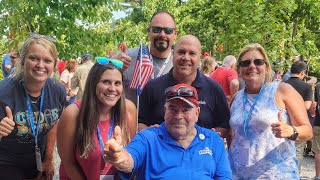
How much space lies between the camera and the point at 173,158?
3.33m

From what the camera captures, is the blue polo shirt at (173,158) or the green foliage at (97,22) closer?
the blue polo shirt at (173,158)

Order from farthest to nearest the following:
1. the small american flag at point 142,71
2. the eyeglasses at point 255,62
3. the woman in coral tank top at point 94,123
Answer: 1. the small american flag at point 142,71
2. the eyeglasses at point 255,62
3. the woman in coral tank top at point 94,123

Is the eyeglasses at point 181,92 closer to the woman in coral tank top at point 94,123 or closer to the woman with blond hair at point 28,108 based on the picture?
the woman in coral tank top at point 94,123

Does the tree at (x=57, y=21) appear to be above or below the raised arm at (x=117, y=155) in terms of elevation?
above

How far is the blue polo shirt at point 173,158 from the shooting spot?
329 cm

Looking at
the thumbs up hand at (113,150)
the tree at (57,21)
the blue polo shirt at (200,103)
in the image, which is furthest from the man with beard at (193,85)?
the tree at (57,21)

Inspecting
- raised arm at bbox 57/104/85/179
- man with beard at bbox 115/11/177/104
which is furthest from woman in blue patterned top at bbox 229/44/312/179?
raised arm at bbox 57/104/85/179

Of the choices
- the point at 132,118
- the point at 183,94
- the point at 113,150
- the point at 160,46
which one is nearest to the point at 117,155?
the point at 113,150

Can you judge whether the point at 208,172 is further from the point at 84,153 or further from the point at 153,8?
the point at 153,8

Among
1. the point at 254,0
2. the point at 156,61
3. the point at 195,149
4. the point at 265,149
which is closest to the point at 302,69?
the point at 254,0

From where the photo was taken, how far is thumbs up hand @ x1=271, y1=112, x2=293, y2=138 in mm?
3441

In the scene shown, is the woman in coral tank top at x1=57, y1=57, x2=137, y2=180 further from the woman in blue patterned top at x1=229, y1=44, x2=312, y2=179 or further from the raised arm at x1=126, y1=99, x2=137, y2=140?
the woman in blue patterned top at x1=229, y1=44, x2=312, y2=179

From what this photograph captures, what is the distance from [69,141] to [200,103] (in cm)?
113

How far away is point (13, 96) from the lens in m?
3.89
